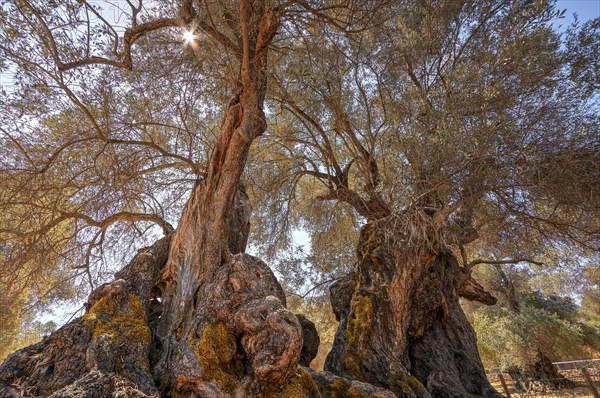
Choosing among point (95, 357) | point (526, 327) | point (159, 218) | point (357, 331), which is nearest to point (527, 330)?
point (526, 327)

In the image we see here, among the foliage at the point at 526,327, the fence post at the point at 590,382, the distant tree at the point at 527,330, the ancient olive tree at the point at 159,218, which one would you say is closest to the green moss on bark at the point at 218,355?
the ancient olive tree at the point at 159,218

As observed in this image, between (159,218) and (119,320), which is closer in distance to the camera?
(119,320)

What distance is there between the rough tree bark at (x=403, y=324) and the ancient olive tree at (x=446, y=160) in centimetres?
2

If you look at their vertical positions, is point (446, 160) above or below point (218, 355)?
above

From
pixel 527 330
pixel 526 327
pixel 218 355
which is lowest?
pixel 218 355

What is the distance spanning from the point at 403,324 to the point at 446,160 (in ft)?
10.5

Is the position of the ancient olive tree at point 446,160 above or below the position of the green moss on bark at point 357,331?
above

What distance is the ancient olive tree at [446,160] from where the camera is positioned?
5.61 metres

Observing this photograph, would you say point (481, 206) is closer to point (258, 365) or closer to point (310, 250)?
point (310, 250)

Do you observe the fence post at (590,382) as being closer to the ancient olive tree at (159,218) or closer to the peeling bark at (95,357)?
the ancient olive tree at (159,218)

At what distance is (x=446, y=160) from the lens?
19.2 feet

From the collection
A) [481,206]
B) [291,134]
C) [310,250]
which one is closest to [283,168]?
[291,134]

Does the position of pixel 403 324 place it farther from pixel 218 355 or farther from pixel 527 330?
pixel 527 330

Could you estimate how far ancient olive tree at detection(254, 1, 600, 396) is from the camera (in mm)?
5613
